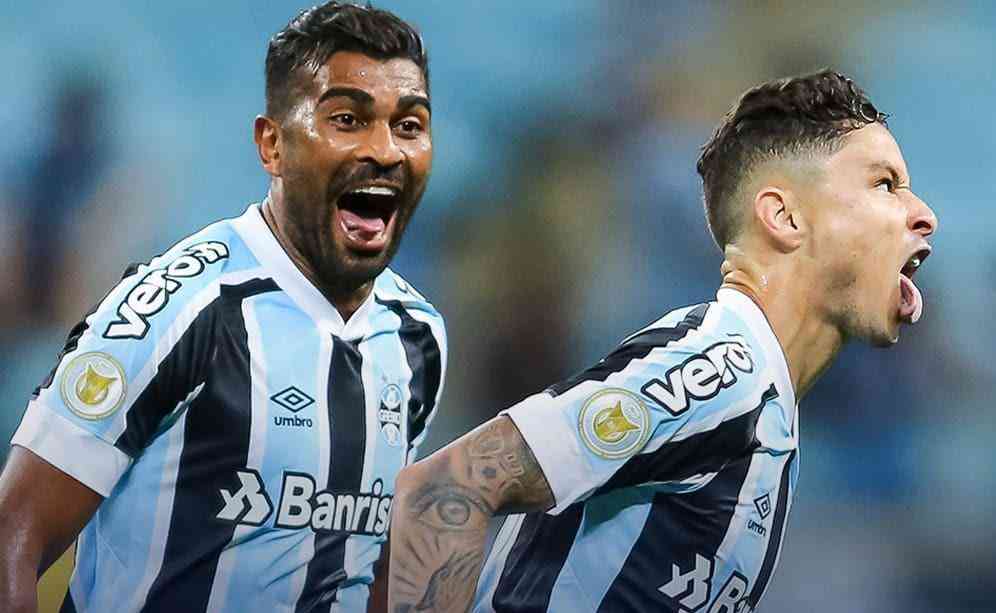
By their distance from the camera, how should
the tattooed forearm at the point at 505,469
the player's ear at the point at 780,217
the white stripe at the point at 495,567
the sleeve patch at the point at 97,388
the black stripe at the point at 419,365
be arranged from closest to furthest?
the tattooed forearm at the point at 505,469 < the sleeve patch at the point at 97,388 < the white stripe at the point at 495,567 < the player's ear at the point at 780,217 < the black stripe at the point at 419,365

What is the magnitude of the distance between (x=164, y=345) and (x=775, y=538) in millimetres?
823

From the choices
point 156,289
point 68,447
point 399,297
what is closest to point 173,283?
point 156,289

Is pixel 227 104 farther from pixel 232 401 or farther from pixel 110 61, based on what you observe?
pixel 232 401

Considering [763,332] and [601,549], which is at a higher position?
[763,332]

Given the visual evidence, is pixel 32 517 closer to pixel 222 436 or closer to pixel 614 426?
pixel 222 436

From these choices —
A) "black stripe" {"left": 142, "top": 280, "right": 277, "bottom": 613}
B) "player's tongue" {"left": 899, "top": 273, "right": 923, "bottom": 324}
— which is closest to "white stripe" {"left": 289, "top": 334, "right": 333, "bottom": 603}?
"black stripe" {"left": 142, "top": 280, "right": 277, "bottom": 613}

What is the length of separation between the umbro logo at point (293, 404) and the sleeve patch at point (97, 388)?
0.78 feet

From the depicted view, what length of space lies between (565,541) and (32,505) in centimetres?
64

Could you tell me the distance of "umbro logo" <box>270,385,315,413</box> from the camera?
184 centimetres

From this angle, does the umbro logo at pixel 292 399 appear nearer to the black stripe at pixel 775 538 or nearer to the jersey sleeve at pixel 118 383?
the jersey sleeve at pixel 118 383

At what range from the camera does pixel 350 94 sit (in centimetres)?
191

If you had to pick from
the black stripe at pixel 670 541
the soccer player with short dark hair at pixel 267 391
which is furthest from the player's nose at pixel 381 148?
the black stripe at pixel 670 541

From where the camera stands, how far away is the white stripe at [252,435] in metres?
1.78

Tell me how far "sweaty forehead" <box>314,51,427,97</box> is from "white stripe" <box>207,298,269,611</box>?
34cm
